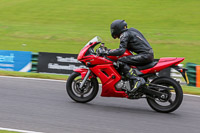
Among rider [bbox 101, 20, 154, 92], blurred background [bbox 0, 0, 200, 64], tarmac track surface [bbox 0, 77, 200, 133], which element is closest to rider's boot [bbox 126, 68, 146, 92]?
rider [bbox 101, 20, 154, 92]

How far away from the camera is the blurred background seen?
20.9 metres

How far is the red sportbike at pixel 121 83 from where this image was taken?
21.0ft

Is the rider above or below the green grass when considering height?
below

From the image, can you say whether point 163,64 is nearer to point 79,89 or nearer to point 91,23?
A: point 79,89

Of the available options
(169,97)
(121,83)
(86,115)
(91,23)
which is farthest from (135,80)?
(91,23)

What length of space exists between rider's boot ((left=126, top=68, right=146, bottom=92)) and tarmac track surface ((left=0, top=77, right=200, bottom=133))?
0.53 m

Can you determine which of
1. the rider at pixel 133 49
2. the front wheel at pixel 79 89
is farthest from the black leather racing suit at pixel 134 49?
the front wheel at pixel 79 89

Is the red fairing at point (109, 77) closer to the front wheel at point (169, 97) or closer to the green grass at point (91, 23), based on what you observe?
the front wheel at point (169, 97)

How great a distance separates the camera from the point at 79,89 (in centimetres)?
704

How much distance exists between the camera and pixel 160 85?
21.1ft

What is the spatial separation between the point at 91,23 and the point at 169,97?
21986 mm

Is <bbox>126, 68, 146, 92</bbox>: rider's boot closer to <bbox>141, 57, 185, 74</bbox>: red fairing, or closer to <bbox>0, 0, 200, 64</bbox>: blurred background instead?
<bbox>141, 57, 185, 74</bbox>: red fairing

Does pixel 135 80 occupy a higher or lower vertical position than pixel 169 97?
higher

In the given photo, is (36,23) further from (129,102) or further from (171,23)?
(129,102)
